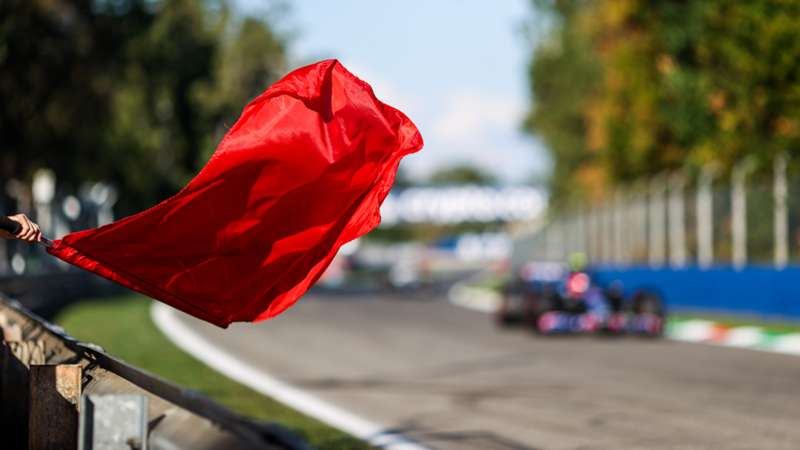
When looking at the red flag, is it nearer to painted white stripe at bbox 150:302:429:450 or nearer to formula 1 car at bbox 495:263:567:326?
painted white stripe at bbox 150:302:429:450

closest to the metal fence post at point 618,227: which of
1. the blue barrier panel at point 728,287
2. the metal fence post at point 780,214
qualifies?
the blue barrier panel at point 728,287

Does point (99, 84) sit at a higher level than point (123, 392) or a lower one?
higher

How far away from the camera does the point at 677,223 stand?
2580 centimetres

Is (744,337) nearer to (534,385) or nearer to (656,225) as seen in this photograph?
(534,385)

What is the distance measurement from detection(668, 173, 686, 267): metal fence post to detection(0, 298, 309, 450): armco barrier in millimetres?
19208

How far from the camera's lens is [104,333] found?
60.1ft

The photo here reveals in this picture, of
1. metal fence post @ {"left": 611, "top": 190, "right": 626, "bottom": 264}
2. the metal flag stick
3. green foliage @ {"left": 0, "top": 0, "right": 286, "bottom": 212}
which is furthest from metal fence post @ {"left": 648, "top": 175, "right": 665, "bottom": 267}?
the metal flag stick

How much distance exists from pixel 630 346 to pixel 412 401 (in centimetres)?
767

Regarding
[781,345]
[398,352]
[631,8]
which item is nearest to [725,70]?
[631,8]

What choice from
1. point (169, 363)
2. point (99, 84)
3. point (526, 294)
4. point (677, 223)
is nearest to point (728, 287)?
point (677, 223)

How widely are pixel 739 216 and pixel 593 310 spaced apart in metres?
4.56

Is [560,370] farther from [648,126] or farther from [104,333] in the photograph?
[648,126]

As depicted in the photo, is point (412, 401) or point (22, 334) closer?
point (22, 334)

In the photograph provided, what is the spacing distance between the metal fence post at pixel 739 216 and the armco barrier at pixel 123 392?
15.9 meters
